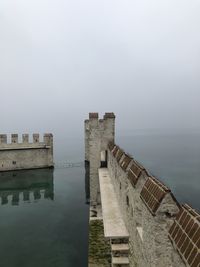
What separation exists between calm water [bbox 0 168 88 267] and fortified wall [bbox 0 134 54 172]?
2399 mm

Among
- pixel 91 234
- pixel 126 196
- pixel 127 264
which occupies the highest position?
pixel 126 196

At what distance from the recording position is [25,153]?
33.8 metres

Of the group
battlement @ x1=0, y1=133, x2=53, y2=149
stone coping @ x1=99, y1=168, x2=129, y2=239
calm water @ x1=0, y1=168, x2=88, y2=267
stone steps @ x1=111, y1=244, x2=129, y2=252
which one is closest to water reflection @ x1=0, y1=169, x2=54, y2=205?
calm water @ x1=0, y1=168, x2=88, y2=267

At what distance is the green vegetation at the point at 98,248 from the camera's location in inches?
448

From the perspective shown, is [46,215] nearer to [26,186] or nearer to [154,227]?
[26,186]

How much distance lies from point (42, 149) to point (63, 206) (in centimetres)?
1383

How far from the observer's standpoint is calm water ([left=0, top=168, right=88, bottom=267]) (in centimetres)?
1327

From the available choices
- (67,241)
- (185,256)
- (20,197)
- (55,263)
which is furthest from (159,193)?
(20,197)

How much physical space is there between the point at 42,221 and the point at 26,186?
999 cm

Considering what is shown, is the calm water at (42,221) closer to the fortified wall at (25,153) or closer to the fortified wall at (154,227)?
the fortified wall at (25,153)

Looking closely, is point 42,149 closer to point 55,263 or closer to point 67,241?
point 67,241

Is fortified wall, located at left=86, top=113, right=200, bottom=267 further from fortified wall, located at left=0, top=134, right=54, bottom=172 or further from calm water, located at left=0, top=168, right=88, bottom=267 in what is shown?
fortified wall, located at left=0, top=134, right=54, bottom=172

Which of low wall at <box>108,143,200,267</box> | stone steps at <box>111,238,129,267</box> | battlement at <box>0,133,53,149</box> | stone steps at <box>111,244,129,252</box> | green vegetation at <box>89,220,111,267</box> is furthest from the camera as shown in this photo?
battlement at <box>0,133,53,149</box>

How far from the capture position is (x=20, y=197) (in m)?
24.6
